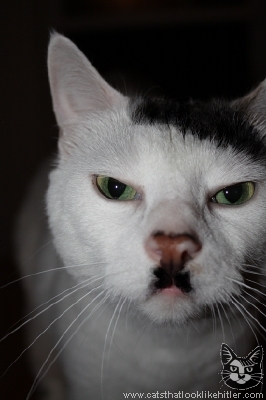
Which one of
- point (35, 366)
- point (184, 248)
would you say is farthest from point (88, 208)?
point (35, 366)

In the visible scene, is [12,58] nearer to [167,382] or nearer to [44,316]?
[44,316]

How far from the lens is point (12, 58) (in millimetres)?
817

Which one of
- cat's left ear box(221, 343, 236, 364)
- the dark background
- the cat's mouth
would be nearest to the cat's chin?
the cat's mouth

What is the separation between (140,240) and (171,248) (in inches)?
2.3

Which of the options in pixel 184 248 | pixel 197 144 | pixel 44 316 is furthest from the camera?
pixel 44 316

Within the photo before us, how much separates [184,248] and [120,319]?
1.08ft

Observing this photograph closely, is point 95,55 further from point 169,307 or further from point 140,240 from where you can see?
point 169,307

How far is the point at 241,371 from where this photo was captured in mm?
773

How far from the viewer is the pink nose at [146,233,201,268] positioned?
61 cm

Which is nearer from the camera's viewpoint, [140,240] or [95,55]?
[140,240]

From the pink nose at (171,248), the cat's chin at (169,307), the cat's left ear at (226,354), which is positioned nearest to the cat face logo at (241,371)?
the cat's left ear at (226,354)

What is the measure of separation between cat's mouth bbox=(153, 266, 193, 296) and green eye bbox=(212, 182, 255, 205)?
194 mm

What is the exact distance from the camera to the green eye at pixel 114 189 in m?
0.75

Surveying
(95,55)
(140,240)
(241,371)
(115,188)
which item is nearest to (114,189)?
(115,188)
